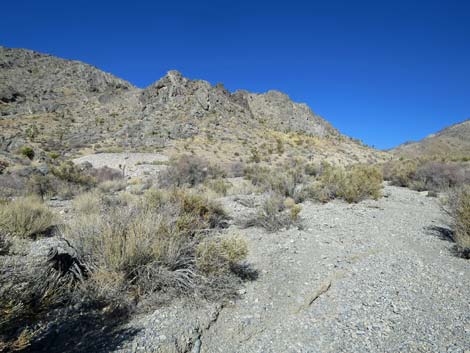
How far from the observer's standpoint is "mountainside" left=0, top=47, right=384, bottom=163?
3056 centimetres

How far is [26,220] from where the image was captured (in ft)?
17.8

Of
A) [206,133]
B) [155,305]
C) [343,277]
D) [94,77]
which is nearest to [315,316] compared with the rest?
[343,277]

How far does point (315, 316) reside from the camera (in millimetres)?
3115

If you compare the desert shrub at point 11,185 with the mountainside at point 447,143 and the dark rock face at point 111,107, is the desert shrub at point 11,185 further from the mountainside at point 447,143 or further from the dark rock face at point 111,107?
the mountainside at point 447,143

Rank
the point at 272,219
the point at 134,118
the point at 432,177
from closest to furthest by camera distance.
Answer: the point at 272,219 < the point at 432,177 < the point at 134,118

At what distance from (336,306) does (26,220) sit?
5919 mm

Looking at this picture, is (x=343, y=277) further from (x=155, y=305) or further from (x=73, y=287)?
(x=73, y=287)

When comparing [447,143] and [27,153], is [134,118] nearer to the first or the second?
[27,153]

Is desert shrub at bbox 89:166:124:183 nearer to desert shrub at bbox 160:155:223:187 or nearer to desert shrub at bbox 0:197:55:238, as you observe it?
desert shrub at bbox 160:155:223:187

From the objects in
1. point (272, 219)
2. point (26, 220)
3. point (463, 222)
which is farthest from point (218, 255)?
point (463, 222)

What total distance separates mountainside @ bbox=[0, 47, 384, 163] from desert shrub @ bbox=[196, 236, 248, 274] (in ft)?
72.1

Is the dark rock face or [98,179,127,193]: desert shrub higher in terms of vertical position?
the dark rock face

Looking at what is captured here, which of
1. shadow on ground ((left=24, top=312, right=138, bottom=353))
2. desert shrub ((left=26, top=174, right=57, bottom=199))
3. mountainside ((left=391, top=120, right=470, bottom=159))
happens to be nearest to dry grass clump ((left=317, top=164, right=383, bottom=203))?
shadow on ground ((left=24, top=312, right=138, bottom=353))

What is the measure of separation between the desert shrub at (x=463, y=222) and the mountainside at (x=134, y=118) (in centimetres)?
2101
